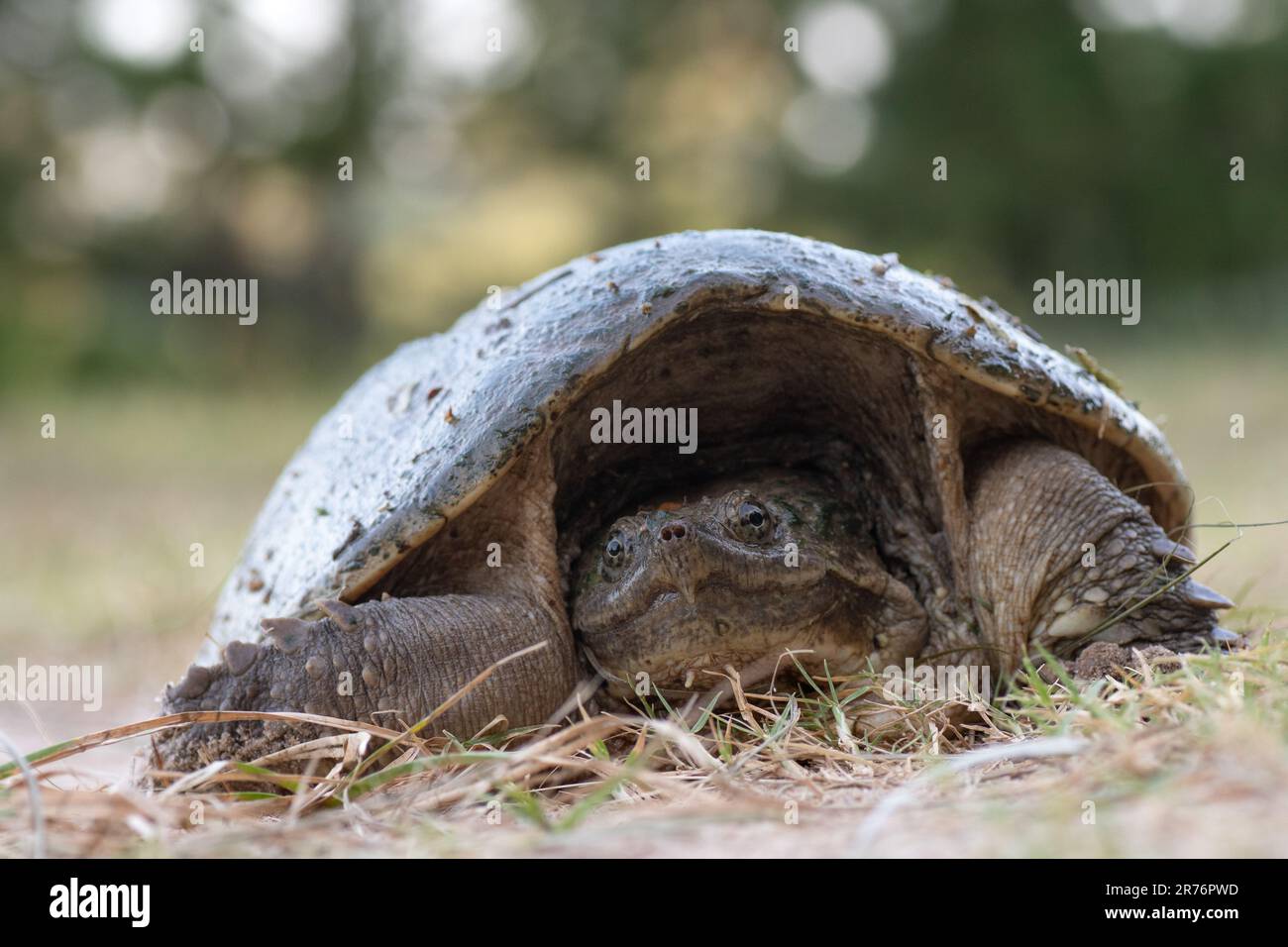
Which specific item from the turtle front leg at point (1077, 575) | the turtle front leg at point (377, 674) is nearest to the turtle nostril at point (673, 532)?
the turtle front leg at point (377, 674)

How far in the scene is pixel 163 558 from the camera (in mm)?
5969

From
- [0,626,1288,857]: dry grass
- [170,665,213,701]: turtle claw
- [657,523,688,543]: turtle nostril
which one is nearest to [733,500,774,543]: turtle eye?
[657,523,688,543]: turtle nostril

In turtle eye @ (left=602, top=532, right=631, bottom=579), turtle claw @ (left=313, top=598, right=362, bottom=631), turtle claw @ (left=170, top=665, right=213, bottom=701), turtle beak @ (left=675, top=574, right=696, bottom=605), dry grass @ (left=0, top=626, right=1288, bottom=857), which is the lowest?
dry grass @ (left=0, top=626, right=1288, bottom=857)

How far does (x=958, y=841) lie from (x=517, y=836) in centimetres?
64

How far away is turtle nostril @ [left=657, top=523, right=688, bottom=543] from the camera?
7.71 feet

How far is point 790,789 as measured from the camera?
6.65 ft

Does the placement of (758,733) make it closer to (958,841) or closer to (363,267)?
(958,841)

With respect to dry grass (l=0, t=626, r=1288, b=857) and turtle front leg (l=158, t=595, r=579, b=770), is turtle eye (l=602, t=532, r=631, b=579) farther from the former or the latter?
dry grass (l=0, t=626, r=1288, b=857)

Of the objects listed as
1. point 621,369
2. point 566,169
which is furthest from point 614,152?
point 621,369

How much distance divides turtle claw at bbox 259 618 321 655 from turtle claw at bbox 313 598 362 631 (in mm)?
51

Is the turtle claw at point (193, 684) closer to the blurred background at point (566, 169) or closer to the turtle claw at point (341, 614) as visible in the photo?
the turtle claw at point (341, 614)

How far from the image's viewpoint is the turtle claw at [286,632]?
239 cm

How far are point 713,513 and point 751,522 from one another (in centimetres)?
9

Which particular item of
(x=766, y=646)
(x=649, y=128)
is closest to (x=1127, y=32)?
(x=649, y=128)
